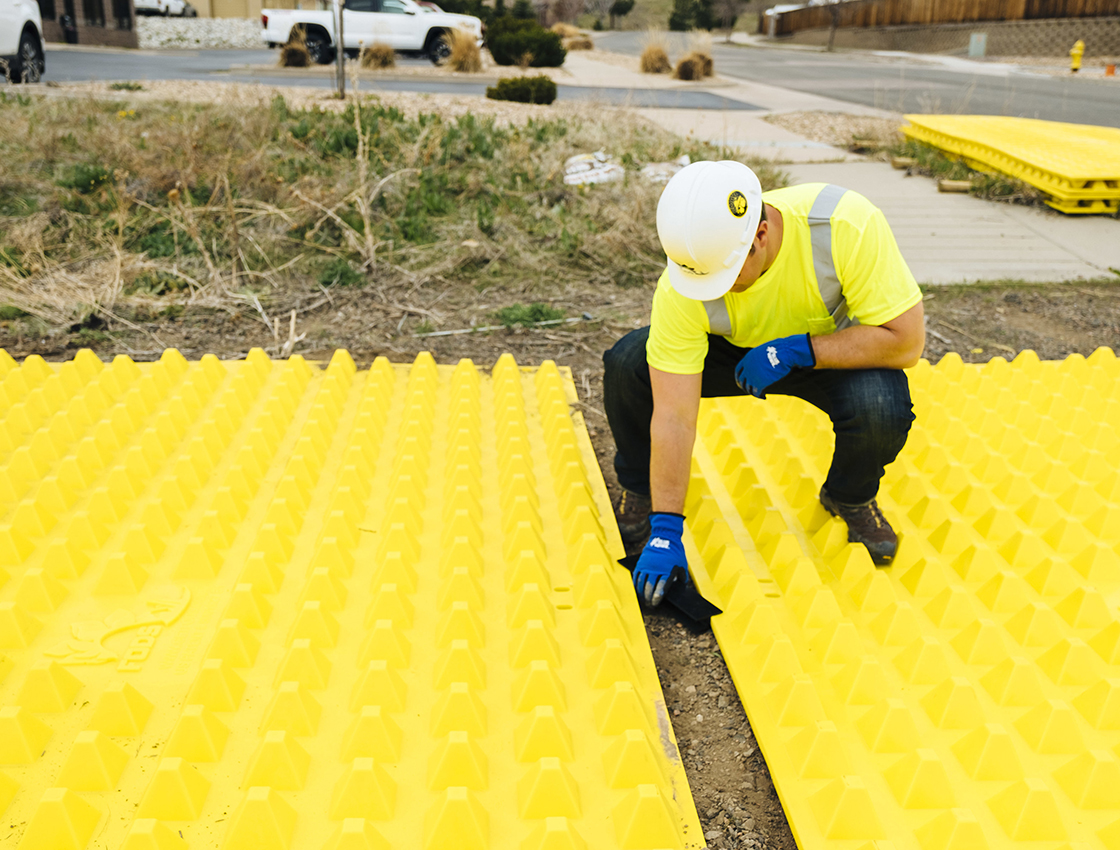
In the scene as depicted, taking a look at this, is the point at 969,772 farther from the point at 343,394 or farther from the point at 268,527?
the point at 343,394

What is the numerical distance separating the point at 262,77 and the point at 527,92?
19.8ft

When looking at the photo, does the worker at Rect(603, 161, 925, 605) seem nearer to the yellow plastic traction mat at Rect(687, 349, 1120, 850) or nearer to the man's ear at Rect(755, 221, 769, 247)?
the man's ear at Rect(755, 221, 769, 247)

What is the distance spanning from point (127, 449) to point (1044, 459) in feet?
11.9

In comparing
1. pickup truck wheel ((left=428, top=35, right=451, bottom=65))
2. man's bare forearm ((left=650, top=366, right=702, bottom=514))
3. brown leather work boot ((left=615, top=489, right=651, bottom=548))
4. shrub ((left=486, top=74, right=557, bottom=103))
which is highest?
pickup truck wheel ((left=428, top=35, right=451, bottom=65))

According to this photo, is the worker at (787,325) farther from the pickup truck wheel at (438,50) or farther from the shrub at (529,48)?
the shrub at (529,48)

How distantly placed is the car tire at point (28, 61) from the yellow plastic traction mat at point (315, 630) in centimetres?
1044

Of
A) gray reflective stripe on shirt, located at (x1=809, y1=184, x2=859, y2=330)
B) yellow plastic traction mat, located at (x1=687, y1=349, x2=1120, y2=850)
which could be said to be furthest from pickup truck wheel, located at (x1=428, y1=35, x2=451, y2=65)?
gray reflective stripe on shirt, located at (x1=809, y1=184, x2=859, y2=330)

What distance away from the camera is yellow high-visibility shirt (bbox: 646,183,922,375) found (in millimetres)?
2471

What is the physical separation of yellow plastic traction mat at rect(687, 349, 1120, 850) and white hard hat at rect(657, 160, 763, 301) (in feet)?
Result: 3.11

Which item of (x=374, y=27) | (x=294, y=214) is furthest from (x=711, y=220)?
(x=374, y=27)

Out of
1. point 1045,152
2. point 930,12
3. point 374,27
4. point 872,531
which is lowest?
point 872,531

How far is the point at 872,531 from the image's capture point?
9.07 feet

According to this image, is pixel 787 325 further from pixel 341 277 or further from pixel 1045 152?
pixel 1045 152

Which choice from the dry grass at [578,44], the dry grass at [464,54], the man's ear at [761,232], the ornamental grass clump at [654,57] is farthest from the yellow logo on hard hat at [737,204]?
the dry grass at [578,44]
